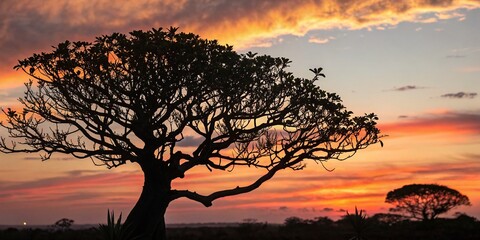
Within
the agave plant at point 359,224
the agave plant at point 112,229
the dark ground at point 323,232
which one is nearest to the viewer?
the agave plant at point 112,229

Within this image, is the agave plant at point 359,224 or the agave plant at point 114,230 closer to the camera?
the agave plant at point 114,230

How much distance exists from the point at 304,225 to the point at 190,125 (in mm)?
59081

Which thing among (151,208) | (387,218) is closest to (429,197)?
(387,218)

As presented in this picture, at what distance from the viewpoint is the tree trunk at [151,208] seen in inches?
1084

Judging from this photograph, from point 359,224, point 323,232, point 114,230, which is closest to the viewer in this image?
point 114,230

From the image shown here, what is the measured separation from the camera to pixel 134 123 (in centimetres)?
2631

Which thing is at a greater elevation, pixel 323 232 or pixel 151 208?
pixel 151 208

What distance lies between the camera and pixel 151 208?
27.8 meters

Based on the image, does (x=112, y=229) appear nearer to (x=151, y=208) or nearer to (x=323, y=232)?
(x=151, y=208)

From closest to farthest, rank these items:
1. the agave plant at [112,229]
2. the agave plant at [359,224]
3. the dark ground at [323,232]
→ the agave plant at [112,229]
the agave plant at [359,224]
the dark ground at [323,232]

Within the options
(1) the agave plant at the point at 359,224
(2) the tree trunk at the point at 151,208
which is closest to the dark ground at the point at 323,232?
(1) the agave plant at the point at 359,224

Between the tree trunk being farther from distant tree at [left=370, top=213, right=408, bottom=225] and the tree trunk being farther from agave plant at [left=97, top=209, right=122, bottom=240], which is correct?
distant tree at [left=370, top=213, right=408, bottom=225]

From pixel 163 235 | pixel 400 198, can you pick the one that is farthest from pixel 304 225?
pixel 163 235

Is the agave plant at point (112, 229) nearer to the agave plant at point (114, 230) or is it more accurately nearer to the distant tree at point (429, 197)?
the agave plant at point (114, 230)
